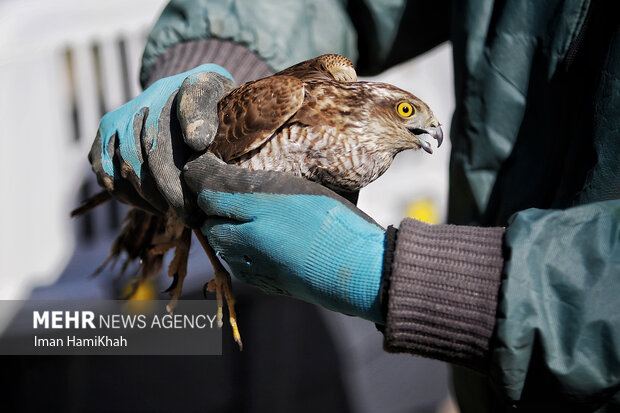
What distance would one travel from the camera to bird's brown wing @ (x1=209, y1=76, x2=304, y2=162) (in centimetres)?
207

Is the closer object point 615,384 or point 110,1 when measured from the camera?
point 615,384

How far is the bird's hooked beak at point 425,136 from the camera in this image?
2.24 m

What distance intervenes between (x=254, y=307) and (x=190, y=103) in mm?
2349

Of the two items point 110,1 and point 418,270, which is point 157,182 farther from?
point 110,1

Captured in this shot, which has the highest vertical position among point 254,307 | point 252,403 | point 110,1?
point 110,1

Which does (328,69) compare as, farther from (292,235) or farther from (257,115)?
(292,235)

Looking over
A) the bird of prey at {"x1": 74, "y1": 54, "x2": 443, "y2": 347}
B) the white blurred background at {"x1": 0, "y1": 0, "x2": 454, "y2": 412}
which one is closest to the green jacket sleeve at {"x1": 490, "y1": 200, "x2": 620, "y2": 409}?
the bird of prey at {"x1": 74, "y1": 54, "x2": 443, "y2": 347}

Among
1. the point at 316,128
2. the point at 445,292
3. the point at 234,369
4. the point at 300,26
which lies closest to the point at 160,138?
the point at 316,128

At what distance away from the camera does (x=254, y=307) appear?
4.24 metres

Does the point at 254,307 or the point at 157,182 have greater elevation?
the point at 157,182

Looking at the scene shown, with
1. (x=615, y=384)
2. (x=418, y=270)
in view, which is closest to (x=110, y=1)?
(x=418, y=270)

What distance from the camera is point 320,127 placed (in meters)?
2.11

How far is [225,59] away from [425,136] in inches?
35.4

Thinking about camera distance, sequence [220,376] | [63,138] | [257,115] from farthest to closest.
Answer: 1. [63,138]
2. [220,376]
3. [257,115]
